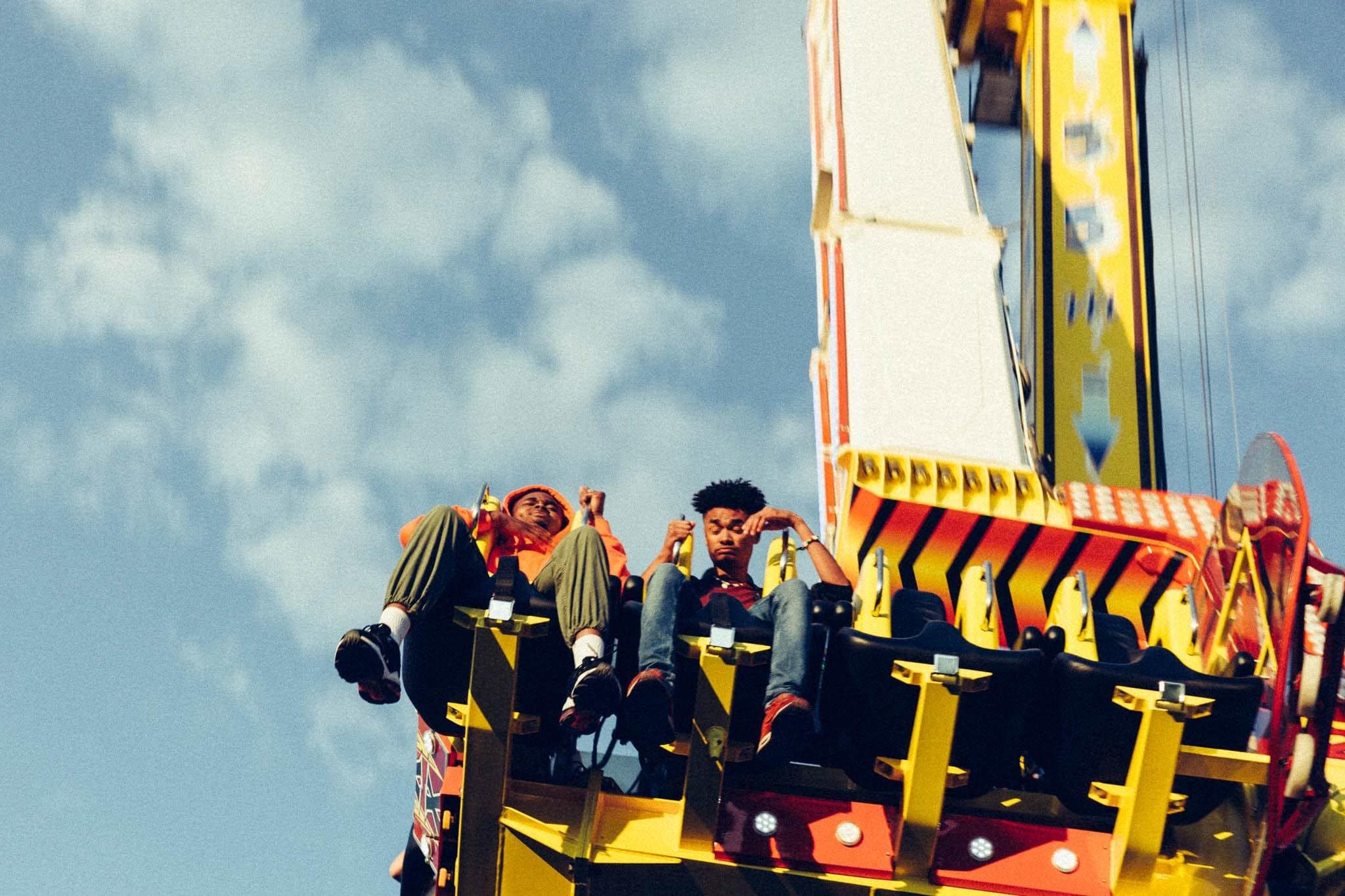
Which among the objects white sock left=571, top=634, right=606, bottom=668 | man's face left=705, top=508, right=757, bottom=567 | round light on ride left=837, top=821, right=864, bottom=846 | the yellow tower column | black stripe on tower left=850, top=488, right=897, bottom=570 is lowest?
round light on ride left=837, top=821, right=864, bottom=846

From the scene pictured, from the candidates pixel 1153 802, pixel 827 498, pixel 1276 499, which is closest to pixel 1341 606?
pixel 1276 499

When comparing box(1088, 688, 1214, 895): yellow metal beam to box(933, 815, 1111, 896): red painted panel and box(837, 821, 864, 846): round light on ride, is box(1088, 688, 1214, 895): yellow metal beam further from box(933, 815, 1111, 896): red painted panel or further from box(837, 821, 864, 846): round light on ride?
box(837, 821, 864, 846): round light on ride

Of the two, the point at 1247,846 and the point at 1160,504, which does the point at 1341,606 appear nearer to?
the point at 1247,846

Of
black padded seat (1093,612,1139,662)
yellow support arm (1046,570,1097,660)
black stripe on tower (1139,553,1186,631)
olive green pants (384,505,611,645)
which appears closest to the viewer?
olive green pants (384,505,611,645)

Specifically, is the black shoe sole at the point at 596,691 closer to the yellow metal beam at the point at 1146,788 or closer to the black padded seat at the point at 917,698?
the black padded seat at the point at 917,698

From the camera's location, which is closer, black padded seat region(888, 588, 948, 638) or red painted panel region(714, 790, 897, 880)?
red painted panel region(714, 790, 897, 880)

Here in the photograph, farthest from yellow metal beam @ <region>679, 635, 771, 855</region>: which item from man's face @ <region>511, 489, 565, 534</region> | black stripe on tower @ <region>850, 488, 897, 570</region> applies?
black stripe on tower @ <region>850, 488, 897, 570</region>

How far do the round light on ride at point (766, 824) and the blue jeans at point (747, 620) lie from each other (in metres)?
0.95

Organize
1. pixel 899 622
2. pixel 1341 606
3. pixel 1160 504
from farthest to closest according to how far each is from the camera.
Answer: pixel 1160 504 → pixel 899 622 → pixel 1341 606

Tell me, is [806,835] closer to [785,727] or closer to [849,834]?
[849,834]

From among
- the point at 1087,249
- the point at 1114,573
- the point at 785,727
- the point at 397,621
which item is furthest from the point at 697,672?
the point at 1087,249

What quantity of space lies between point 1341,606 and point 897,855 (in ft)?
8.64

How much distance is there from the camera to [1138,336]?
56.0 feet

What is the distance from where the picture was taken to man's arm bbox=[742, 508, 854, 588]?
1041cm
